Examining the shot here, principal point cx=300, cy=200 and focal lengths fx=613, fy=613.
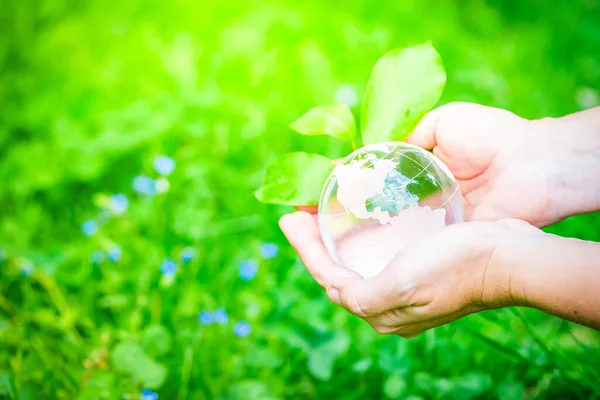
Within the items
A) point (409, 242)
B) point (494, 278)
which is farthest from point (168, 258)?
point (494, 278)

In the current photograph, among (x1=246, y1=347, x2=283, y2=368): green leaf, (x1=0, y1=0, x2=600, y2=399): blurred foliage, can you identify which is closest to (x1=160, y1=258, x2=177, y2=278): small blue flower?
(x1=0, y1=0, x2=600, y2=399): blurred foliage

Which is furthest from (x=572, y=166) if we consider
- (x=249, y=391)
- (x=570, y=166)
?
(x=249, y=391)

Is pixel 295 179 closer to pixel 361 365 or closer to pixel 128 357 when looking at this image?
pixel 361 365

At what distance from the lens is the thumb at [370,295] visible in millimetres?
1591

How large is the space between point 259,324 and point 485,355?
0.90 m

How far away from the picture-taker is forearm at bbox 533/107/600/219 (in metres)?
1.97

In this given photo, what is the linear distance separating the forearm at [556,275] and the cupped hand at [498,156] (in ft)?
1.22

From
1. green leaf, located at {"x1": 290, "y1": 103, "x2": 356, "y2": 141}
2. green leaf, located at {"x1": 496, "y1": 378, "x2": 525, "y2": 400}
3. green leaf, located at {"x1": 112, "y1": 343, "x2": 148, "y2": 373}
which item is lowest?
green leaf, located at {"x1": 496, "y1": 378, "x2": 525, "y2": 400}

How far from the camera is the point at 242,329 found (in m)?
2.30

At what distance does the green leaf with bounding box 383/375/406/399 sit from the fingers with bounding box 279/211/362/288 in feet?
1.69

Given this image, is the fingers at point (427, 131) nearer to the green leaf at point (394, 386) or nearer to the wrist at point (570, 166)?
the wrist at point (570, 166)

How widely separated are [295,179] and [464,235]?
587mm

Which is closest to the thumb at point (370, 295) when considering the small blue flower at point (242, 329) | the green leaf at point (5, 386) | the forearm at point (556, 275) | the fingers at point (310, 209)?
the forearm at point (556, 275)

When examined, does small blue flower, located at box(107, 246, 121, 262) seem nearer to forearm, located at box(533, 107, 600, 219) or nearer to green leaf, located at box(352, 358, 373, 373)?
green leaf, located at box(352, 358, 373, 373)
